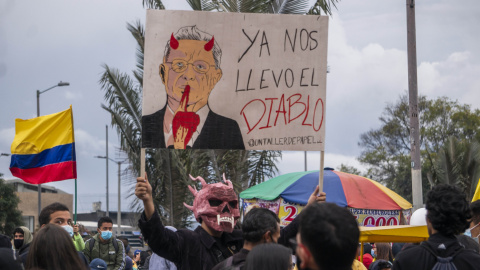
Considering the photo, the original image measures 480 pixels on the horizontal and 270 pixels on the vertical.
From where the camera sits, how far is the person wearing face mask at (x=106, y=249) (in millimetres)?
11070

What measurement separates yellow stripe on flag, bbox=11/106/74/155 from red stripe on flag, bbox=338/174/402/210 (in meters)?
4.97

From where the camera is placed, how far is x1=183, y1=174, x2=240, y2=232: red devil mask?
5703 millimetres

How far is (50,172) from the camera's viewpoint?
482 inches

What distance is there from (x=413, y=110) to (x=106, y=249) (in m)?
6.09

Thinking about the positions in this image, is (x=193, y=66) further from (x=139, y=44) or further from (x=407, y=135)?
(x=407, y=135)

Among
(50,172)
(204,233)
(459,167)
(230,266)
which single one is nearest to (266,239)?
(230,266)

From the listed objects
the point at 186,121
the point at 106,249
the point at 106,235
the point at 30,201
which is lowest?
the point at 30,201

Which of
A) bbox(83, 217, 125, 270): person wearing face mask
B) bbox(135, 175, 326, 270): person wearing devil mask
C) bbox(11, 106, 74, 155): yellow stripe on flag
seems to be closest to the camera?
bbox(135, 175, 326, 270): person wearing devil mask

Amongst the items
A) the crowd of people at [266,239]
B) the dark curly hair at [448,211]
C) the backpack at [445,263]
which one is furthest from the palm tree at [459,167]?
the backpack at [445,263]

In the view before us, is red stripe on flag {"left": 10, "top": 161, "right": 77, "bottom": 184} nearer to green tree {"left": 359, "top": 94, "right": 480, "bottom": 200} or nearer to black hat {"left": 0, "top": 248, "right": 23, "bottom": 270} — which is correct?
black hat {"left": 0, "top": 248, "right": 23, "bottom": 270}

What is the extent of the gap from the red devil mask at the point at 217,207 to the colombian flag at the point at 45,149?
21.6 feet

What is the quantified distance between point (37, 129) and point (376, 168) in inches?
1460

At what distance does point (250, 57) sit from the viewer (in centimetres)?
660

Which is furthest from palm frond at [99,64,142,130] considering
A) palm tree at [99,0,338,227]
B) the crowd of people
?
the crowd of people
